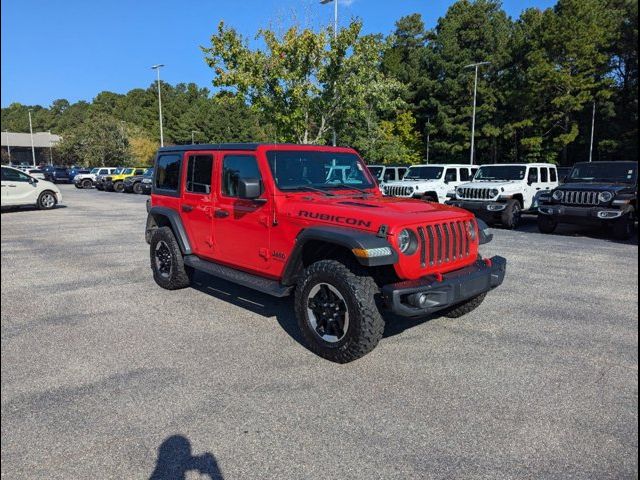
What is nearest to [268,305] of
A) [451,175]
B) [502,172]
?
[502,172]

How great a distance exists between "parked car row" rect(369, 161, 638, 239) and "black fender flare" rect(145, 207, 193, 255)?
18.0ft

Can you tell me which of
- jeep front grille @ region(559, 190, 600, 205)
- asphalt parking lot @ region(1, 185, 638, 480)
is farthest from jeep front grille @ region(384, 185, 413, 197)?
asphalt parking lot @ region(1, 185, 638, 480)

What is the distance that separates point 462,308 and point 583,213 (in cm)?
758

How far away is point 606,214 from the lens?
1078cm

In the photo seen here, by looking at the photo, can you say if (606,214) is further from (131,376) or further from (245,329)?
(131,376)

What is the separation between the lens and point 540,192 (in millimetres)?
13789

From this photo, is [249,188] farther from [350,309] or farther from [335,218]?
[350,309]

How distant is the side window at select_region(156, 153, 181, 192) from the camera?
6.32 metres

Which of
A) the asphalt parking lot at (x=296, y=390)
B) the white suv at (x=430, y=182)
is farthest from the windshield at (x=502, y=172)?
the asphalt parking lot at (x=296, y=390)

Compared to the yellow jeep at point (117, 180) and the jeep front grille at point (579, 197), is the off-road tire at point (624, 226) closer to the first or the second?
the jeep front grille at point (579, 197)

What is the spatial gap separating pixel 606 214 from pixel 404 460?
10117mm

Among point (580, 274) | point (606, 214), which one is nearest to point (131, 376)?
point (580, 274)

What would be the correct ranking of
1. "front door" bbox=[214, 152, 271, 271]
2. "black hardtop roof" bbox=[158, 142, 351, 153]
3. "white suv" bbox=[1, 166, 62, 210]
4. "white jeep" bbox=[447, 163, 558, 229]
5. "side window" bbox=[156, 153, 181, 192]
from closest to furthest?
"front door" bbox=[214, 152, 271, 271]
"black hardtop roof" bbox=[158, 142, 351, 153]
"side window" bbox=[156, 153, 181, 192]
"white jeep" bbox=[447, 163, 558, 229]
"white suv" bbox=[1, 166, 62, 210]

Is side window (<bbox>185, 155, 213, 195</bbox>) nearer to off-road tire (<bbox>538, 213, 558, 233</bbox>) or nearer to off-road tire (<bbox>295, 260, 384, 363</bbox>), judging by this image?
off-road tire (<bbox>295, 260, 384, 363</bbox>)
